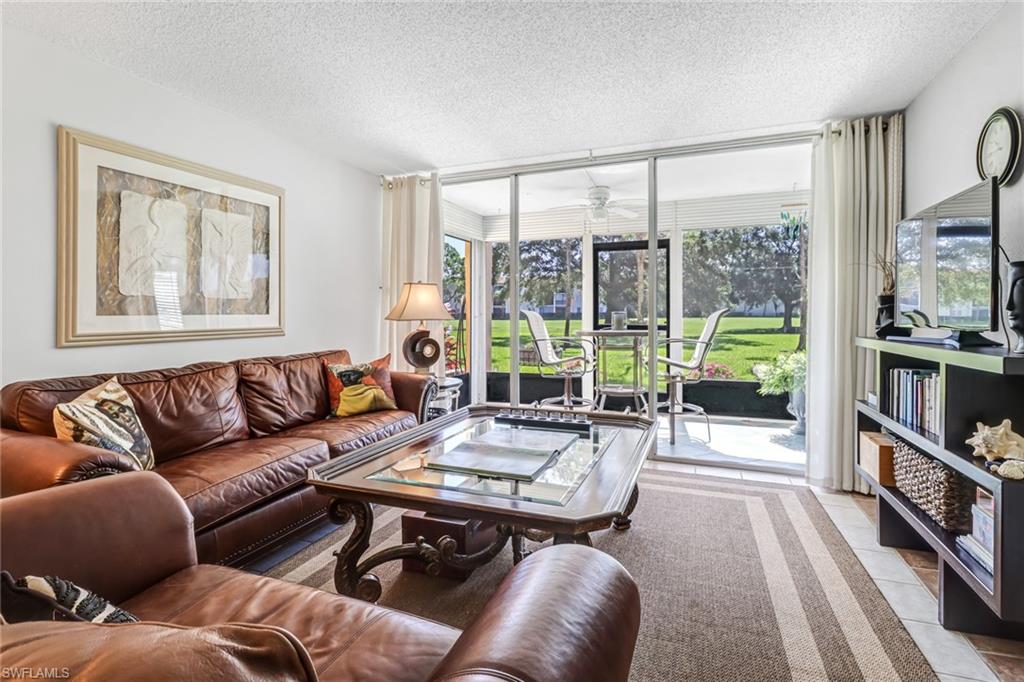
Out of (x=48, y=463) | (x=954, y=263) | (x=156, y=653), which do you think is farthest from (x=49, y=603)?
(x=954, y=263)

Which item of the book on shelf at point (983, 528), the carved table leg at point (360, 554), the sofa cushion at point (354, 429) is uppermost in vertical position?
the sofa cushion at point (354, 429)

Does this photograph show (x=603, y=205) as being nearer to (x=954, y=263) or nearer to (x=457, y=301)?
(x=457, y=301)

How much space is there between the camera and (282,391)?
3.05 metres

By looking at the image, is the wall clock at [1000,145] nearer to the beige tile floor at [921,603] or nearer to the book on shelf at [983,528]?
the book on shelf at [983,528]

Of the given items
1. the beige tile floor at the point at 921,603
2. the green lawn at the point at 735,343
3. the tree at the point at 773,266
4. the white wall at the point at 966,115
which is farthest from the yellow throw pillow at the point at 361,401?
the white wall at the point at 966,115

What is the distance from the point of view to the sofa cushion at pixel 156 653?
16.1 inches

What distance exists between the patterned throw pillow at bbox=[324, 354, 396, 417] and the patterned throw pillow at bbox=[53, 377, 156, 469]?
1.19 meters

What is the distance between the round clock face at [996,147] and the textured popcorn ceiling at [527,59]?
49cm

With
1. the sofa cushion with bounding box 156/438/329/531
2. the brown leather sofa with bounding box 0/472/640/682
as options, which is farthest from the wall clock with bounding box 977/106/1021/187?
the sofa cushion with bounding box 156/438/329/531

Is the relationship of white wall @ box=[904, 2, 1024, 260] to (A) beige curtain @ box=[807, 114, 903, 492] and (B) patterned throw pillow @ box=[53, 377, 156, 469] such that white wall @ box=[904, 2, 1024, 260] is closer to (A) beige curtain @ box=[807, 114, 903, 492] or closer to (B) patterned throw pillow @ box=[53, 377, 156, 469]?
(A) beige curtain @ box=[807, 114, 903, 492]

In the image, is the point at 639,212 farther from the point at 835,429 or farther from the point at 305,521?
the point at 305,521

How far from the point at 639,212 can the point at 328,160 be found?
8.52 ft

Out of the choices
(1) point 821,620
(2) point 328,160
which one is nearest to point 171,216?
(2) point 328,160

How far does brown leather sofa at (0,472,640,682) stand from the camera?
0.45 m
